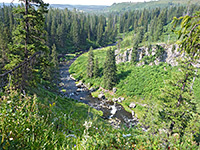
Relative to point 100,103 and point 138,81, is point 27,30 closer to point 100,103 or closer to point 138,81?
point 100,103

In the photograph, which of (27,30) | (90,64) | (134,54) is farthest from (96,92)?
(27,30)

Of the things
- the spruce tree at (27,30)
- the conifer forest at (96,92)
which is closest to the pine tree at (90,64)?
the conifer forest at (96,92)

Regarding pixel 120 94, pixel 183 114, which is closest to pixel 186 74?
pixel 183 114

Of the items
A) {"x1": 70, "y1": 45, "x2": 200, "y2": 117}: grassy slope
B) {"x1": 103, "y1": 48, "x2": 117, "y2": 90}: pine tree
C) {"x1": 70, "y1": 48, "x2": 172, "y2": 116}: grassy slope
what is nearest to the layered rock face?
{"x1": 70, "y1": 45, "x2": 200, "y2": 117}: grassy slope

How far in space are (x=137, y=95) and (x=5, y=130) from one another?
38073 millimetres

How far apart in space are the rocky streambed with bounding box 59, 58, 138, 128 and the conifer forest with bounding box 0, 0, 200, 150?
23 centimetres

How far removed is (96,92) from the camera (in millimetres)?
43875

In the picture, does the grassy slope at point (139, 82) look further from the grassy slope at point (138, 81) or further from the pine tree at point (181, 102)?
the pine tree at point (181, 102)

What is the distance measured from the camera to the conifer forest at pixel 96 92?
3.76m

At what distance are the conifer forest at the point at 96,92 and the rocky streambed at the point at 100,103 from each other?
23 cm

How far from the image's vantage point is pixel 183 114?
17156 mm

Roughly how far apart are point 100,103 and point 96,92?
22.8 feet

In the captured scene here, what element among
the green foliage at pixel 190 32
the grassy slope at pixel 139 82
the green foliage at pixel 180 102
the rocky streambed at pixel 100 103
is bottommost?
the rocky streambed at pixel 100 103

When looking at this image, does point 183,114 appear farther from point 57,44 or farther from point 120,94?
point 57,44
